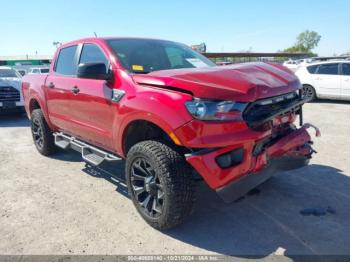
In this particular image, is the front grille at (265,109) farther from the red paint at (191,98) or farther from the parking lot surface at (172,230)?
the parking lot surface at (172,230)

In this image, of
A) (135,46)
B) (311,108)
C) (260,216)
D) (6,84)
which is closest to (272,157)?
(260,216)

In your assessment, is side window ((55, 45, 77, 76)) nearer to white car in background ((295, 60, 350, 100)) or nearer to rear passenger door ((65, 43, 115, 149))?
rear passenger door ((65, 43, 115, 149))

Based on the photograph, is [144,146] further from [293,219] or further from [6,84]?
[6,84]

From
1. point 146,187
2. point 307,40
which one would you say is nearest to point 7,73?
point 146,187

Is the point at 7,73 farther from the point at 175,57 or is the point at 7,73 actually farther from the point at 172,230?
the point at 172,230

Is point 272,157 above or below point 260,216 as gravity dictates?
above

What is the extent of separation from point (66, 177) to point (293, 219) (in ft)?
10.4

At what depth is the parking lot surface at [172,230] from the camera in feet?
10.1

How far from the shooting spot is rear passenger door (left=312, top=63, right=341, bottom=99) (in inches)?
453

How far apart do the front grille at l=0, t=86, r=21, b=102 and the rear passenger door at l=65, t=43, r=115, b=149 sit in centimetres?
639

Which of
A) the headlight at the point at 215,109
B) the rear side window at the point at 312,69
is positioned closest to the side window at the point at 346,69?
the rear side window at the point at 312,69

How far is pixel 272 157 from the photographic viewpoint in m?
3.23

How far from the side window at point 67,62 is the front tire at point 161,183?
1995mm

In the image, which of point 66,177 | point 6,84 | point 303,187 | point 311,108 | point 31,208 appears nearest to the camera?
point 31,208
